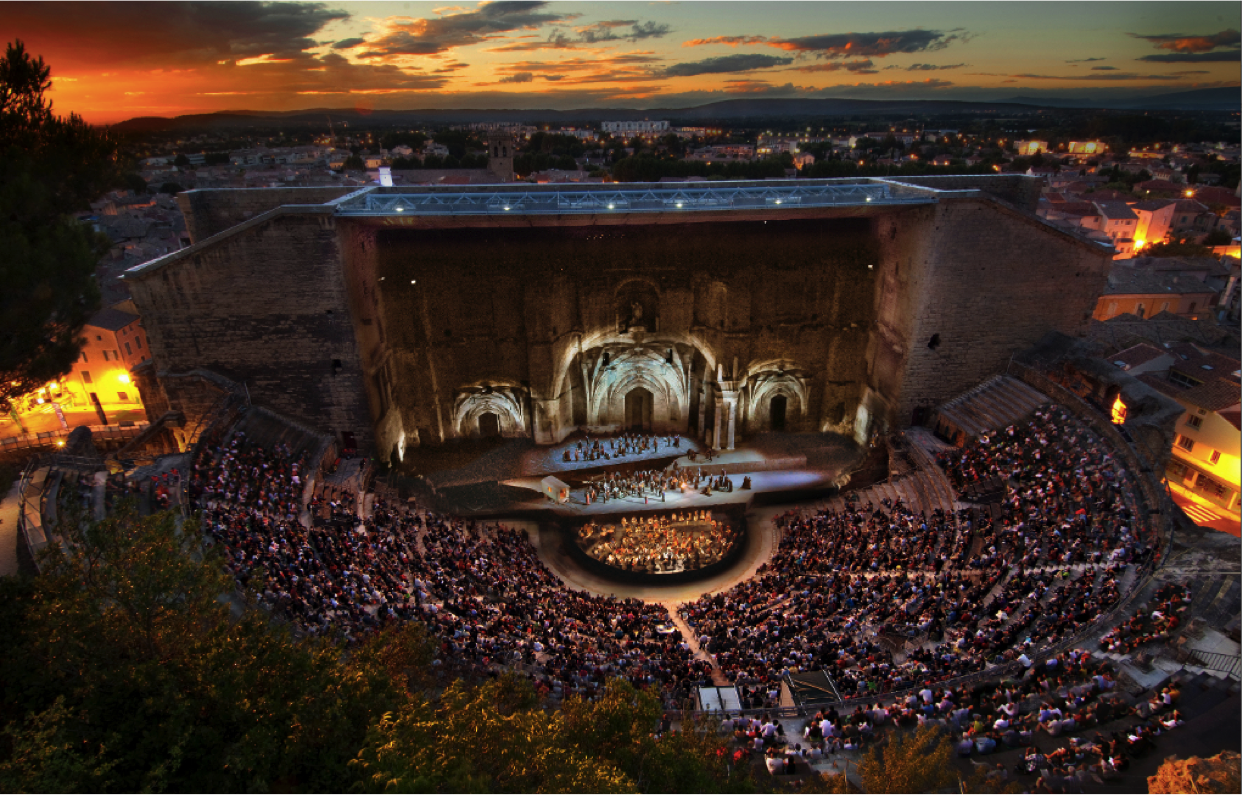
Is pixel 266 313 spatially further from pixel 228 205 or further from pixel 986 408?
pixel 986 408

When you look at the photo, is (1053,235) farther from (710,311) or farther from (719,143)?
(719,143)

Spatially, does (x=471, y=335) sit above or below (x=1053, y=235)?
below

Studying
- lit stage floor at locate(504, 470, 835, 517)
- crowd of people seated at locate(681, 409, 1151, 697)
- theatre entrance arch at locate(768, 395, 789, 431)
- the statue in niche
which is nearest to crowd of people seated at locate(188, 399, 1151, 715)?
crowd of people seated at locate(681, 409, 1151, 697)

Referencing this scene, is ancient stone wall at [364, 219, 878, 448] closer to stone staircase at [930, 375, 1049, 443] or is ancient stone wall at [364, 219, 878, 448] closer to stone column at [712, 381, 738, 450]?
stone column at [712, 381, 738, 450]

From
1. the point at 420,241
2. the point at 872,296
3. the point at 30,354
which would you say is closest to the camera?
the point at 30,354

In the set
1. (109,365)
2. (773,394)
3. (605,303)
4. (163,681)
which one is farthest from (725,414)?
(109,365)

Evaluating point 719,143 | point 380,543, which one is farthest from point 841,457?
point 719,143
